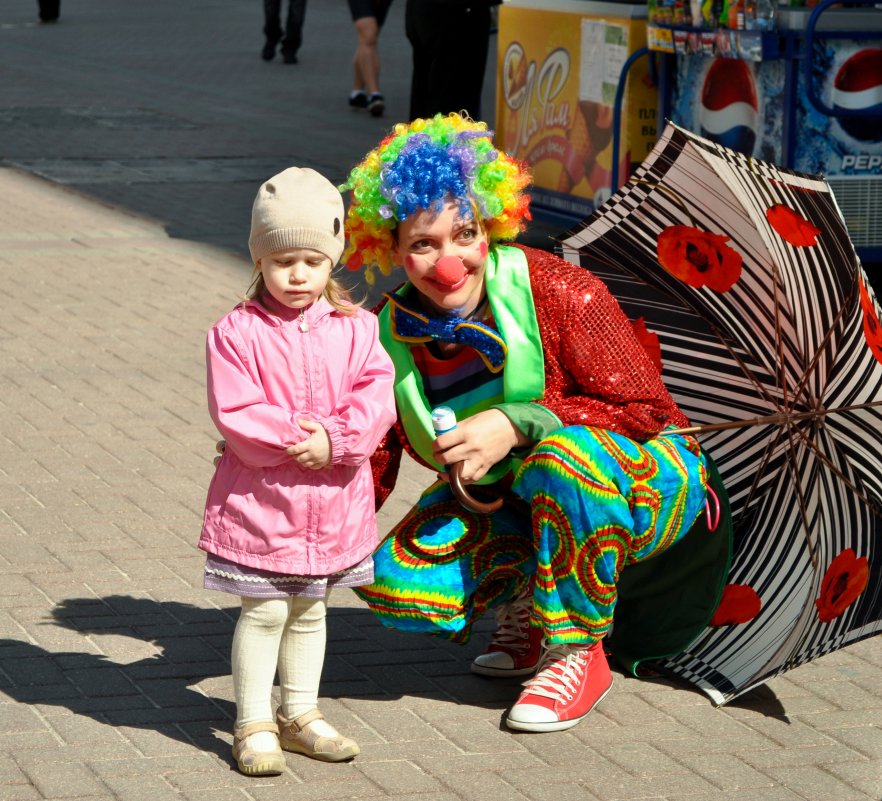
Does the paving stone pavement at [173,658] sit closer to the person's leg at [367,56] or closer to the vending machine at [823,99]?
the vending machine at [823,99]

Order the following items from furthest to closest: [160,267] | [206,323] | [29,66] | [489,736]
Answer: [29,66] < [160,267] < [206,323] < [489,736]

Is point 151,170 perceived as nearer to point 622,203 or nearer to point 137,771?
point 622,203

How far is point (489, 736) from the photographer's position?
143 inches

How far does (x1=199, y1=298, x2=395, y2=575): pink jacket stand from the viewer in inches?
127

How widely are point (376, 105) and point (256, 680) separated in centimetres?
1182

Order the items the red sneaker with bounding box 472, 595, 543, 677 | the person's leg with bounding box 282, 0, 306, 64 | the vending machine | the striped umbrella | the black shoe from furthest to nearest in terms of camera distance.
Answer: the person's leg with bounding box 282, 0, 306, 64, the black shoe, the vending machine, the red sneaker with bounding box 472, 595, 543, 677, the striped umbrella

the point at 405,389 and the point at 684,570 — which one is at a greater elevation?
the point at 405,389

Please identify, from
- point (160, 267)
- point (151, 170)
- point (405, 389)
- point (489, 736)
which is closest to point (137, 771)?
point (489, 736)

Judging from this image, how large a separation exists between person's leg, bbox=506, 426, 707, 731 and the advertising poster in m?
5.05

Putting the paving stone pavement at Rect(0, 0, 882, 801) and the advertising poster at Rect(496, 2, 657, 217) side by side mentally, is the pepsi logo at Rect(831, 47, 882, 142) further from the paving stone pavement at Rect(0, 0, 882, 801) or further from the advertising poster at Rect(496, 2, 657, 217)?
the paving stone pavement at Rect(0, 0, 882, 801)

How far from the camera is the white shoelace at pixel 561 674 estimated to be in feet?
12.0

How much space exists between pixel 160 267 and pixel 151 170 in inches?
128

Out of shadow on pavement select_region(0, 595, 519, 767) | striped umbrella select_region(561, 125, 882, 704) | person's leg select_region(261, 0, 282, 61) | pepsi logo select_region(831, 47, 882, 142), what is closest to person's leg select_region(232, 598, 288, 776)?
shadow on pavement select_region(0, 595, 519, 767)

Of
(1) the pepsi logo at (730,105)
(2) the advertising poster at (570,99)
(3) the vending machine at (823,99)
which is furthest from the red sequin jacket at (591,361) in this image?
(2) the advertising poster at (570,99)
